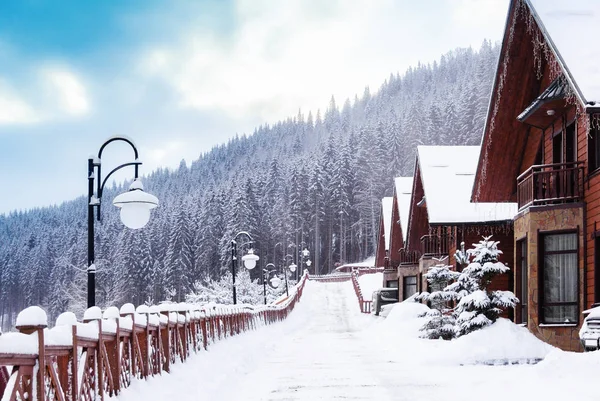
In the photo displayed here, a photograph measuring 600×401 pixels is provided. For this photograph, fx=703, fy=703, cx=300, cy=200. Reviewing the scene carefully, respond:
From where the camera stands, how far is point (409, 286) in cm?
3981

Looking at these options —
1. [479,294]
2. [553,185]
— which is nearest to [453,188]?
[553,185]

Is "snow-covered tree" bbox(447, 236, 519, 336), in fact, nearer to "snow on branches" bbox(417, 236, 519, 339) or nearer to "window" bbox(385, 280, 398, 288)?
"snow on branches" bbox(417, 236, 519, 339)

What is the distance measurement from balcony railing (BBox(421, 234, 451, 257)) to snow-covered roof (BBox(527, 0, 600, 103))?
617 inches

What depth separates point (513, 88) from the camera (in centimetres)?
1977

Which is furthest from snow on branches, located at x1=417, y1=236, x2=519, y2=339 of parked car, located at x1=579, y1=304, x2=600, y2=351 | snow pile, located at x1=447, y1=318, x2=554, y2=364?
parked car, located at x1=579, y1=304, x2=600, y2=351

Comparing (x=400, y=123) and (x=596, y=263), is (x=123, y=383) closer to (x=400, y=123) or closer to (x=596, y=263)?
(x=596, y=263)

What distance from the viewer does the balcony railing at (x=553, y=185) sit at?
17312 millimetres

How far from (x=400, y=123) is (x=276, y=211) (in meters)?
34.0

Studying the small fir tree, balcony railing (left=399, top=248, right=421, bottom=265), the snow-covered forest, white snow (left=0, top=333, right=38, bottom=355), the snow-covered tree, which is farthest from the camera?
the snow-covered forest

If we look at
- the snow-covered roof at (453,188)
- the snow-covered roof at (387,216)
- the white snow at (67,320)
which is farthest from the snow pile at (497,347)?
the snow-covered roof at (387,216)

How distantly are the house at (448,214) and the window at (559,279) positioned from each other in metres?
7.26

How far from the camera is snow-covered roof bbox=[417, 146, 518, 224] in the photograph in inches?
1013

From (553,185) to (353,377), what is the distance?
8.57m

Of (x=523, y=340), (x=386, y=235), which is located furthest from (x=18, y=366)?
(x=386, y=235)
